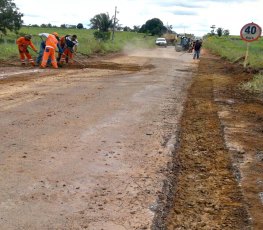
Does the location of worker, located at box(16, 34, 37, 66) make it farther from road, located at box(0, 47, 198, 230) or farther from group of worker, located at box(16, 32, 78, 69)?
road, located at box(0, 47, 198, 230)

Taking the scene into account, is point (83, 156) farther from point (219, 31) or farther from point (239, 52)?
point (219, 31)

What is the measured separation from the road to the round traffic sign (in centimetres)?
713

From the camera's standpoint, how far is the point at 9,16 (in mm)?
54031

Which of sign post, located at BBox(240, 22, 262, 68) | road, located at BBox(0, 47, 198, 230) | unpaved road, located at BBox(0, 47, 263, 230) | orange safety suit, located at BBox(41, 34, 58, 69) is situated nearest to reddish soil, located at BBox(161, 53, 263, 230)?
unpaved road, located at BBox(0, 47, 263, 230)

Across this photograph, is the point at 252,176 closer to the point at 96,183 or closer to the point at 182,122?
the point at 96,183

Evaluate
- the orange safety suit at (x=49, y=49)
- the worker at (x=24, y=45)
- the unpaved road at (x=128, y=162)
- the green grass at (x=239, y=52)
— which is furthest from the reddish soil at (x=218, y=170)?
the green grass at (x=239, y=52)

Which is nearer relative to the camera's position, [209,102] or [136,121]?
[136,121]

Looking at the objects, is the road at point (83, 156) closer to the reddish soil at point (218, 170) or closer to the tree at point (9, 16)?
the reddish soil at point (218, 170)

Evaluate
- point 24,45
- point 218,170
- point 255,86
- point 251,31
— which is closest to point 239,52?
point 251,31

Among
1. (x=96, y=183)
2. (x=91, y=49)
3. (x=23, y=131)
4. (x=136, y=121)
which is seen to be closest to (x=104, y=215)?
(x=96, y=183)

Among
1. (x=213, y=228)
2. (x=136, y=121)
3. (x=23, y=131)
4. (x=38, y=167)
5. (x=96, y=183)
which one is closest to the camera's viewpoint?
(x=213, y=228)

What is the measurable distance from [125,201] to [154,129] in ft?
9.35

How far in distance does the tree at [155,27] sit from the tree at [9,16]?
47726 mm

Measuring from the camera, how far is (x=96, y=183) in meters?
4.24
